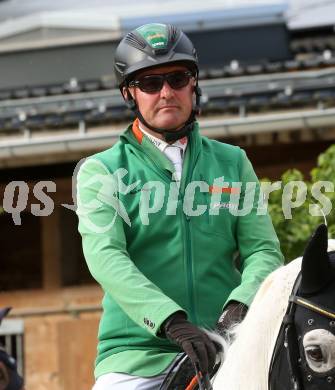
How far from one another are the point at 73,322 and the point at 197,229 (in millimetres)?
13294

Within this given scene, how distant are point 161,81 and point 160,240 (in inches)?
25.8

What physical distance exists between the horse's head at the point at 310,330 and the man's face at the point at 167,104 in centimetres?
137

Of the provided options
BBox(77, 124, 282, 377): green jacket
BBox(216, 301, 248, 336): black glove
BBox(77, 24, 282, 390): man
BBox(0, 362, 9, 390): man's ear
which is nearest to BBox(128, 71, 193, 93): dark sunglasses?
BBox(77, 24, 282, 390): man

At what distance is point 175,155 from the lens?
5.54 m

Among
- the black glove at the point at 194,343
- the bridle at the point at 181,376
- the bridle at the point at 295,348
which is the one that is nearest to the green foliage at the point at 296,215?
the bridle at the point at 181,376

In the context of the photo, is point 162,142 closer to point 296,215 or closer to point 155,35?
point 155,35

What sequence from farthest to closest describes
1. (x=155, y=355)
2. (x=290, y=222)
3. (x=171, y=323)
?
(x=290, y=222)
(x=155, y=355)
(x=171, y=323)

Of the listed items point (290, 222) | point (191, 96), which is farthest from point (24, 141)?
point (191, 96)

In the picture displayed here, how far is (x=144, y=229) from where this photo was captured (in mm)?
5277

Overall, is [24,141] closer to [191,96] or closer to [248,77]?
[248,77]

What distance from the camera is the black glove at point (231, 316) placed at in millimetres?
4871

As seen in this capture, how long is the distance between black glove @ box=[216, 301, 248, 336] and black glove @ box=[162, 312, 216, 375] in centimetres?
18

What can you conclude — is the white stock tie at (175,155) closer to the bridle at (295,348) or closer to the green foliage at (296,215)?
the bridle at (295,348)

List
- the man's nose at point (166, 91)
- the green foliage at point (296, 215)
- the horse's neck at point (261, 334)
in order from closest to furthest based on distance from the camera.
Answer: the horse's neck at point (261, 334), the man's nose at point (166, 91), the green foliage at point (296, 215)
